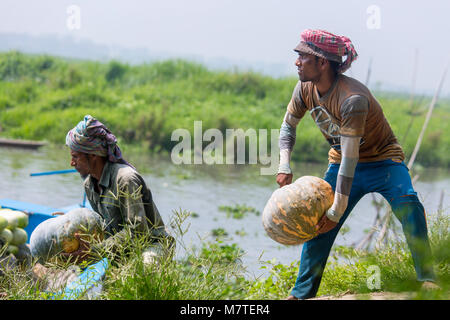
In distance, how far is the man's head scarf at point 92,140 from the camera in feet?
13.0

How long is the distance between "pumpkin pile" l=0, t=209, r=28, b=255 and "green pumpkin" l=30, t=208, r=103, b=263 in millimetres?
747

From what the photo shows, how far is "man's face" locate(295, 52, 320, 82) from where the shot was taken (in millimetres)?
3779

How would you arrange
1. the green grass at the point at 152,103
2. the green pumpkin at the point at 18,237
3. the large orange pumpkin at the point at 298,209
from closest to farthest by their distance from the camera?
1. the large orange pumpkin at the point at 298,209
2. the green pumpkin at the point at 18,237
3. the green grass at the point at 152,103

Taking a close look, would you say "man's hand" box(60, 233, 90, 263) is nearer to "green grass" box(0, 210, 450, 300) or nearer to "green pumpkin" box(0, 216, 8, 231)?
"green grass" box(0, 210, 450, 300)

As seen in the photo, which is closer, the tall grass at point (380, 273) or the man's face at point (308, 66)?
the man's face at point (308, 66)

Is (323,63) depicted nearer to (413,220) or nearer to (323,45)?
(323,45)

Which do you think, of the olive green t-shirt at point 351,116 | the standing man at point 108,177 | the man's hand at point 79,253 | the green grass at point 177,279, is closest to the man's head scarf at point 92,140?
the standing man at point 108,177

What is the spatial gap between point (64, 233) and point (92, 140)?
23.4 inches

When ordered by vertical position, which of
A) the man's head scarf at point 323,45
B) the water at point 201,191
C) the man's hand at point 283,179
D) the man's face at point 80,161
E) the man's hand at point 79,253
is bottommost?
the water at point 201,191

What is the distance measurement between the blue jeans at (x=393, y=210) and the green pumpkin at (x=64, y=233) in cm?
132

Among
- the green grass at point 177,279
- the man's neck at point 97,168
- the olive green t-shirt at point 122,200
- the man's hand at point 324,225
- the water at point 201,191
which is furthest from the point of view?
the water at point 201,191

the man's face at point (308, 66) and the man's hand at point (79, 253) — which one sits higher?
the man's face at point (308, 66)

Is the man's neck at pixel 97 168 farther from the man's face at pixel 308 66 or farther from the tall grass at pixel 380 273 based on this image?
the man's face at pixel 308 66
